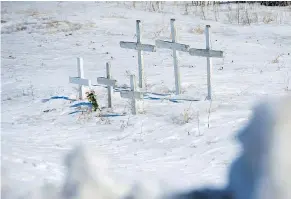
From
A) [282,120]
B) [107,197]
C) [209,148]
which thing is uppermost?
[282,120]

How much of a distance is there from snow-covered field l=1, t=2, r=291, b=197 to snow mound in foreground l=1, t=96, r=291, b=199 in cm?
6

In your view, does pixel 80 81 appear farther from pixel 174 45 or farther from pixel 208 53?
pixel 208 53

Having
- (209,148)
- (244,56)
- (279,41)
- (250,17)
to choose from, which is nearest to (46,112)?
(209,148)

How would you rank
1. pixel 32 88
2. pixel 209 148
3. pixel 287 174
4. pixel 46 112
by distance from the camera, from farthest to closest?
pixel 32 88, pixel 46 112, pixel 209 148, pixel 287 174

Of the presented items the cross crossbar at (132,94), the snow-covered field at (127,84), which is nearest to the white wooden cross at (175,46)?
the snow-covered field at (127,84)

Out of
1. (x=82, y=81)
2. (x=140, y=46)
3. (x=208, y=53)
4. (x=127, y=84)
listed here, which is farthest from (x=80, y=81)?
(x=208, y=53)

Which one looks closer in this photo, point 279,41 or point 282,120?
point 282,120

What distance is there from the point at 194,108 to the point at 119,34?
34.6ft

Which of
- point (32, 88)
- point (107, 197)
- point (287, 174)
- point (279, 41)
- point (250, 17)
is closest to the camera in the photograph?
point (287, 174)

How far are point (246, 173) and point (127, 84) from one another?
12.1 metres

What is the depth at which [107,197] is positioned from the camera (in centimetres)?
94

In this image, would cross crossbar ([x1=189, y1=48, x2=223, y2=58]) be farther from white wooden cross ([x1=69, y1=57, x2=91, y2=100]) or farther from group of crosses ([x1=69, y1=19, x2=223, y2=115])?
white wooden cross ([x1=69, y1=57, x2=91, y2=100])

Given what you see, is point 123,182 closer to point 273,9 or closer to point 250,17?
point 250,17

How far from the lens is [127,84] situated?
13.0 meters
